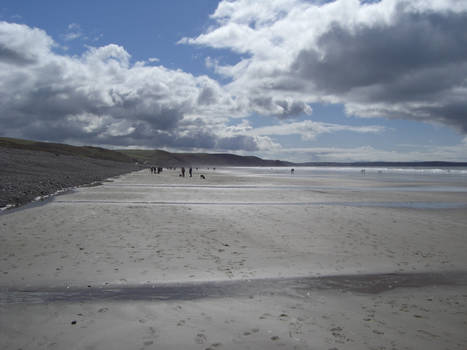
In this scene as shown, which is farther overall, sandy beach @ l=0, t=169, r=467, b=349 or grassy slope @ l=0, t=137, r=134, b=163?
grassy slope @ l=0, t=137, r=134, b=163

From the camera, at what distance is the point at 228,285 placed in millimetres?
7309

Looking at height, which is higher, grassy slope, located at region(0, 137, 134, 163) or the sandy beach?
grassy slope, located at region(0, 137, 134, 163)

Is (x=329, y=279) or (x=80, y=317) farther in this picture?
(x=329, y=279)

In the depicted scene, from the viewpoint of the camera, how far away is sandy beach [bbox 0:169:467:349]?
5020 mm

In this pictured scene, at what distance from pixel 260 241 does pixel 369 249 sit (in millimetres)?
3594

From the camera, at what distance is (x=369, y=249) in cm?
1054

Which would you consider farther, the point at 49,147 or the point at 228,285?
the point at 49,147

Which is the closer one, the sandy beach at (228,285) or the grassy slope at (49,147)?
the sandy beach at (228,285)

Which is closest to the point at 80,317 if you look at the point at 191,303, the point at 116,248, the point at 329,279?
the point at 191,303

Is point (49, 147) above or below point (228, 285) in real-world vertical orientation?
above

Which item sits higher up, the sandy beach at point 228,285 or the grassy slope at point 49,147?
the grassy slope at point 49,147

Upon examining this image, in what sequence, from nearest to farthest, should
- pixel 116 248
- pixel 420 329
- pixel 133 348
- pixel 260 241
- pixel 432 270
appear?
pixel 133 348 < pixel 420 329 < pixel 432 270 < pixel 116 248 < pixel 260 241

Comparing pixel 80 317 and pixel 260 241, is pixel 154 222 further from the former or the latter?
pixel 80 317

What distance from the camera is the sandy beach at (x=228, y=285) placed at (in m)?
5.02
